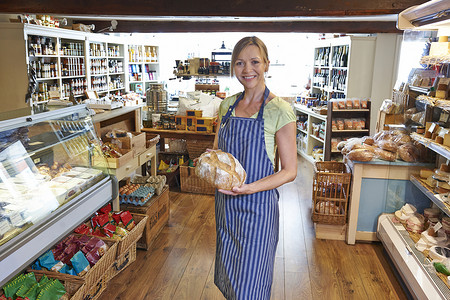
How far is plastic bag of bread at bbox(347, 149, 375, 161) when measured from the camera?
351 centimetres

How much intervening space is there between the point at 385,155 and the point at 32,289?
308cm

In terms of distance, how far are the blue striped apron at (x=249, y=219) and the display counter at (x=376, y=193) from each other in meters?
1.97

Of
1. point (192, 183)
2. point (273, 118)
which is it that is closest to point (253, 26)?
point (192, 183)

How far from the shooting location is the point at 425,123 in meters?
3.24

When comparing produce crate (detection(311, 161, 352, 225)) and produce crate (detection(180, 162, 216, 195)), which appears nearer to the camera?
produce crate (detection(311, 161, 352, 225))

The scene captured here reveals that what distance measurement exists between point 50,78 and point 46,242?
495 centimetres

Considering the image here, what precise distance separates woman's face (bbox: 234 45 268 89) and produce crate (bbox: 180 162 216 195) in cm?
346

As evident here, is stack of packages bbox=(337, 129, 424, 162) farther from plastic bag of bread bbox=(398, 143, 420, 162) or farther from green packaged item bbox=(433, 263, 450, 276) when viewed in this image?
green packaged item bbox=(433, 263, 450, 276)

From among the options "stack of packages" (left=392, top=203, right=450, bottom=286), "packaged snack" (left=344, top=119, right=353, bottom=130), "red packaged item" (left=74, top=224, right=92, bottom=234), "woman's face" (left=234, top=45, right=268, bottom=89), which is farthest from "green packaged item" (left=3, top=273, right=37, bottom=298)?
"packaged snack" (left=344, top=119, right=353, bottom=130)

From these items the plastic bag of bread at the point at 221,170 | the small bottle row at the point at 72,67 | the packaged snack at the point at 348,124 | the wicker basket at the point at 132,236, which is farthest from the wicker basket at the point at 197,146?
the plastic bag of bread at the point at 221,170

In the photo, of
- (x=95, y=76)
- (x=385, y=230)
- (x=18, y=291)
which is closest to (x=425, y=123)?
(x=385, y=230)

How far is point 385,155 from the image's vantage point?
3.52 m

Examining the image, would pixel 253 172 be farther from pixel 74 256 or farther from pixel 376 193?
pixel 376 193

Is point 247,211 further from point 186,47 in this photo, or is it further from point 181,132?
point 186,47
